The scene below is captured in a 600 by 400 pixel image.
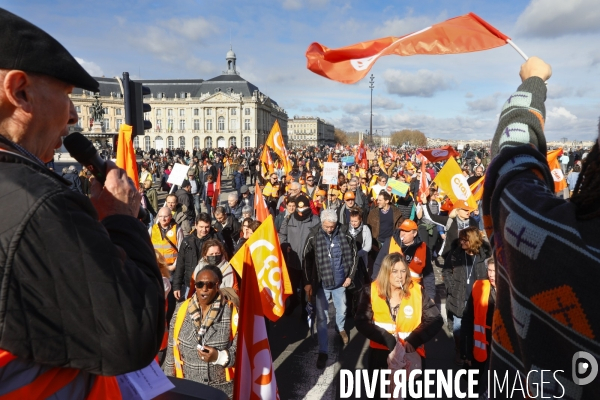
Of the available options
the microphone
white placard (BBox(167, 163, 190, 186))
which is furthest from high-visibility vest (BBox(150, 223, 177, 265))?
the microphone

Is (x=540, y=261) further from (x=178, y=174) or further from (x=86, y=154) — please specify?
(x=178, y=174)

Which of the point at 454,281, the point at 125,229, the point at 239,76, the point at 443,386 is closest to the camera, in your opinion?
the point at 125,229

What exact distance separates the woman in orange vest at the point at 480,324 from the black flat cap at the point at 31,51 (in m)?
3.69

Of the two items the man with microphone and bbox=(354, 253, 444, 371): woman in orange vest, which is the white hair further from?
the man with microphone

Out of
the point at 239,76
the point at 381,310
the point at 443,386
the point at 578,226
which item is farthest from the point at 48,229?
the point at 239,76

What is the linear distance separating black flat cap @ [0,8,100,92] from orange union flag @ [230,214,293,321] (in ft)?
12.1

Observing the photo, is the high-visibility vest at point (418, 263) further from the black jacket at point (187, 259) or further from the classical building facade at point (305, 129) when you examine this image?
the classical building facade at point (305, 129)

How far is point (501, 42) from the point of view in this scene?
2.74m

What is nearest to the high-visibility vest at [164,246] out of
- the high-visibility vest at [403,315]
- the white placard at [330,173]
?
the high-visibility vest at [403,315]

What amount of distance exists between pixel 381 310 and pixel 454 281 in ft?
6.12

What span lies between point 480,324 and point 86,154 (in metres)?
3.71

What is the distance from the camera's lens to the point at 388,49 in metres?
2.97

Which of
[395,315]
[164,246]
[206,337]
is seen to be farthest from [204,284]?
[164,246]

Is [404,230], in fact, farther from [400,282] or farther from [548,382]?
[548,382]
